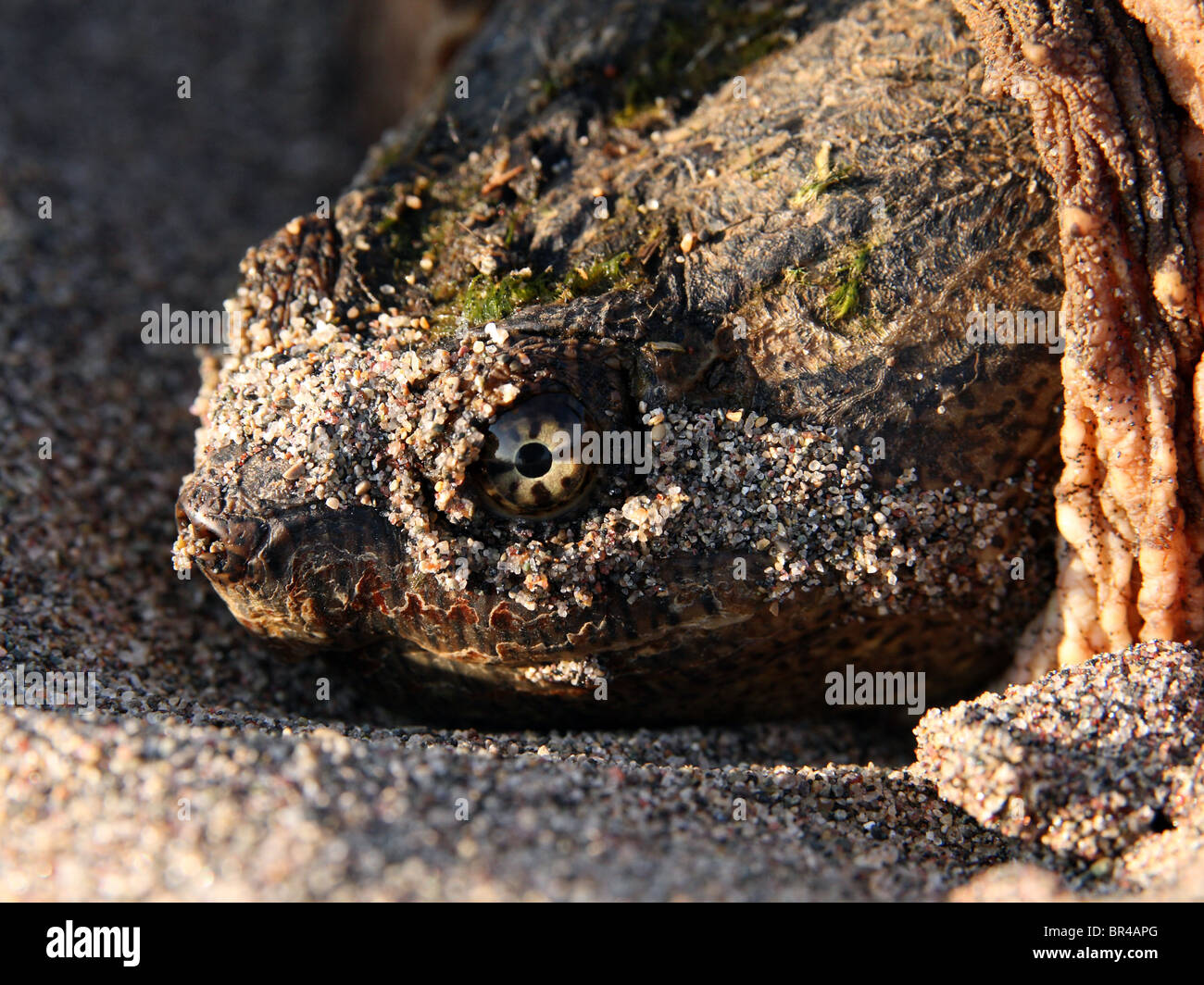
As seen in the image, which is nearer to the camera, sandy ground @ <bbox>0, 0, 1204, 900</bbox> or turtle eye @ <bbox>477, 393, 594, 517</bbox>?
sandy ground @ <bbox>0, 0, 1204, 900</bbox>

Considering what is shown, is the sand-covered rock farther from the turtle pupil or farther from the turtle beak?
the turtle beak

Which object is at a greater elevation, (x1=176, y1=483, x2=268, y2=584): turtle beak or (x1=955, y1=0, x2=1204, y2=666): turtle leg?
(x1=955, y1=0, x2=1204, y2=666): turtle leg

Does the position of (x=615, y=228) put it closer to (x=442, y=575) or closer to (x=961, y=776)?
(x=442, y=575)

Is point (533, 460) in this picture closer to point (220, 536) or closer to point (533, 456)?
point (533, 456)

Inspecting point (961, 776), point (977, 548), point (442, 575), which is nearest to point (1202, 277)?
point (977, 548)

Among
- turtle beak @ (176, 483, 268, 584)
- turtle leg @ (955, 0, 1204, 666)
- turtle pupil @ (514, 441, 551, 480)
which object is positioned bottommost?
turtle beak @ (176, 483, 268, 584)

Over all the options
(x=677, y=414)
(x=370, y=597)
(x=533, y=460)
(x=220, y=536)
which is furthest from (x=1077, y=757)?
(x=220, y=536)

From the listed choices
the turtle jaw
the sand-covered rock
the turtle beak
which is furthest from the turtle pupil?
the sand-covered rock
